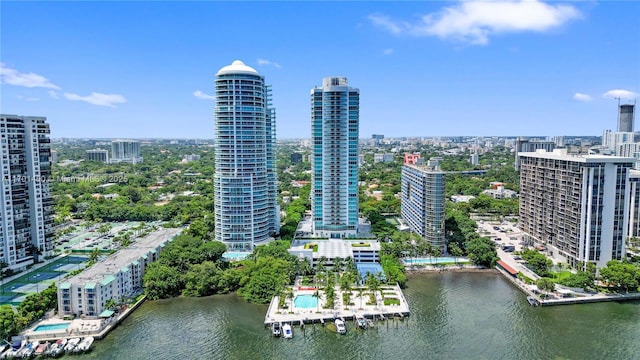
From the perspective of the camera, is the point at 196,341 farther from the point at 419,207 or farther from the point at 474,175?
the point at 474,175

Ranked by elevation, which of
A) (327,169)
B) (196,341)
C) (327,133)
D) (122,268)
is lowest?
(196,341)

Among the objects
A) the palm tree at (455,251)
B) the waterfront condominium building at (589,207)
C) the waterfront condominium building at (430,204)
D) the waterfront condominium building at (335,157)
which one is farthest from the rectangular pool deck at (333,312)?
the waterfront condominium building at (589,207)

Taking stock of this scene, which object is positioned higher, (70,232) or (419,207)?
(419,207)

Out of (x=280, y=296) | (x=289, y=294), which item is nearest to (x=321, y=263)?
(x=289, y=294)

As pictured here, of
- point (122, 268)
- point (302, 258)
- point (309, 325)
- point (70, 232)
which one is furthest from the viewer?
point (70, 232)

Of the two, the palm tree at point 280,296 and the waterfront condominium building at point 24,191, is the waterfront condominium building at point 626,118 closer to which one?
the palm tree at point 280,296

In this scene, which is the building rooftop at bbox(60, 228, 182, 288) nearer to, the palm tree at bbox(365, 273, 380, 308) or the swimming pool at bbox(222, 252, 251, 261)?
the swimming pool at bbox(222, 252, 251, 261)

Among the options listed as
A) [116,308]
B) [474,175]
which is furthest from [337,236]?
[474,175]
